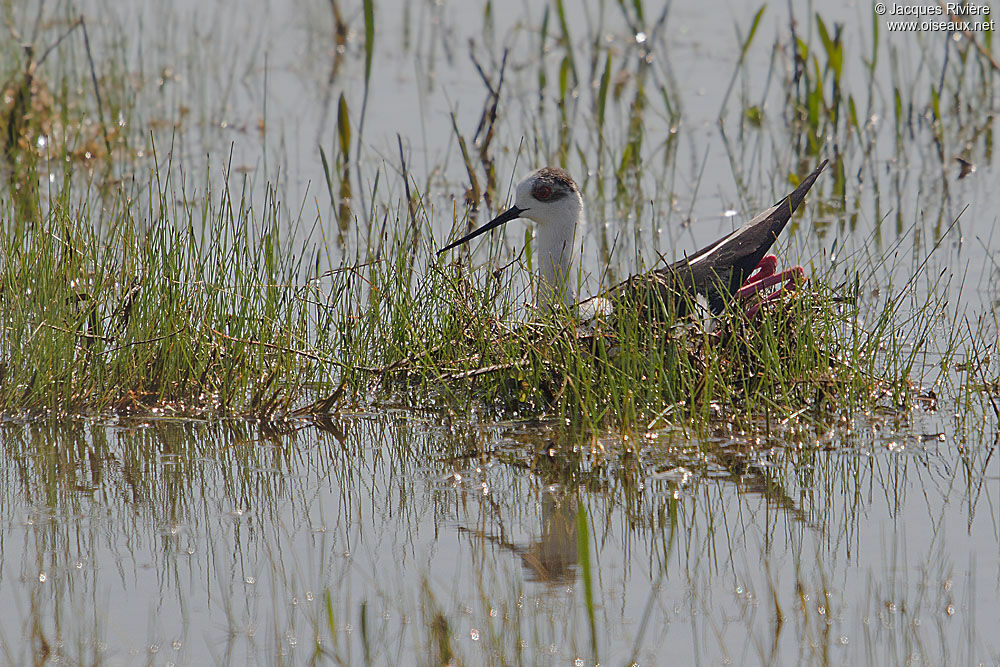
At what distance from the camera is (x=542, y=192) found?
538 cm

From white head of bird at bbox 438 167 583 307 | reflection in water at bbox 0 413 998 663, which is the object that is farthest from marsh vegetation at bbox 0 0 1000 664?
white head of bird at bbox 438 167 583 307

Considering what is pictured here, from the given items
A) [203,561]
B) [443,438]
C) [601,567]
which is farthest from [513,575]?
[443,438]

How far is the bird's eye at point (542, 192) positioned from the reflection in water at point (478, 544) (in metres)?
1.11

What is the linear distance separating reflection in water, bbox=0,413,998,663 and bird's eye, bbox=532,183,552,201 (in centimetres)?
111

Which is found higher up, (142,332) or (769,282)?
(769,282)

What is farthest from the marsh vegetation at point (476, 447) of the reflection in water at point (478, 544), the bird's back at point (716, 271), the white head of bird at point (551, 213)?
the white head of bird at point (551, 213)

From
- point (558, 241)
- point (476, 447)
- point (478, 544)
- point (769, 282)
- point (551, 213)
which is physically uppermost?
point (551, 213)

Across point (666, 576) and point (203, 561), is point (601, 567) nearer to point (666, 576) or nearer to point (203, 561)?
point (666, 576)

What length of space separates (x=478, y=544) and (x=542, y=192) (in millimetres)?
1995

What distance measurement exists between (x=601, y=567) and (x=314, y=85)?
7.11 metres

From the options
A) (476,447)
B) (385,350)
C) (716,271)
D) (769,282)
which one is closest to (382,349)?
(385,350)

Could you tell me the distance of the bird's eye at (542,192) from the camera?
536cm

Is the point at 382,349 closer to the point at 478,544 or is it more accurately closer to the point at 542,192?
the point at 542,192

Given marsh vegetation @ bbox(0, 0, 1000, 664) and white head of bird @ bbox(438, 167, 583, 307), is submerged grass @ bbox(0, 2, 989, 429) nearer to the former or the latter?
marsh vegetation @ bbox(0, 0, 1000, 664)
